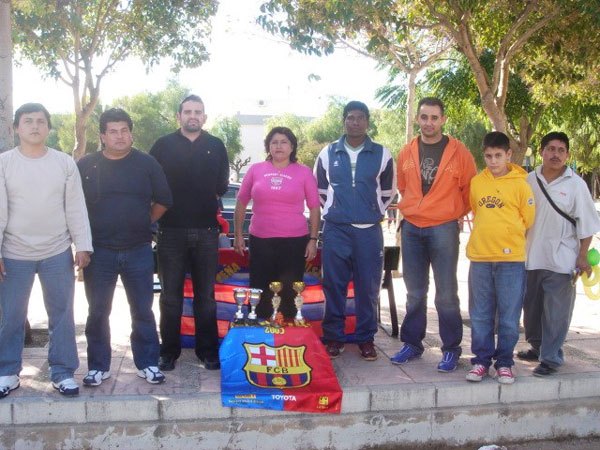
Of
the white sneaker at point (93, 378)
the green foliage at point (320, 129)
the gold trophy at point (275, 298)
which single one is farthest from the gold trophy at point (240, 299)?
the green foliage at point (320, 129)

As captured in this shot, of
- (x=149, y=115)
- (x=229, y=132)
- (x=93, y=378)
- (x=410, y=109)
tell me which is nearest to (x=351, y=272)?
(x=93, y=378)

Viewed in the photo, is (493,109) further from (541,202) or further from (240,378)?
(240,378)

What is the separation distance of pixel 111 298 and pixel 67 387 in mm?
628

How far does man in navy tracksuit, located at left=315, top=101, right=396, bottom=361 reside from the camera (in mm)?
4672

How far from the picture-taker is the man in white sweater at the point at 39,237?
3.79 meters

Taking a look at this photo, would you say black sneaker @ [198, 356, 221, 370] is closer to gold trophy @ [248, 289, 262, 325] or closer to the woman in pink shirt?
gold trophy @ [248, 289, 262, 325]

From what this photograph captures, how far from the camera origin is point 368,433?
4.07m

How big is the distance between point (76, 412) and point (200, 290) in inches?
46.8

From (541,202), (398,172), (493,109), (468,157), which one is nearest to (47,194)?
(398,172)

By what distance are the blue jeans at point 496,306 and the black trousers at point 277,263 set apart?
129 centimetres

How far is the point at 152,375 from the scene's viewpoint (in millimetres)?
4250

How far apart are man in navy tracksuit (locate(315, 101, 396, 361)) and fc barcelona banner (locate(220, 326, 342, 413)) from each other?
626 mm

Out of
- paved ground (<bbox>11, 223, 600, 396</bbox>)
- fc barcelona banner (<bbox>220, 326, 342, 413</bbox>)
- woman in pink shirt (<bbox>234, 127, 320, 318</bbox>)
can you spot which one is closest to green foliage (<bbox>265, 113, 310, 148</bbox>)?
paved ground (<bbox>11, 223, 600, 396</bbox>)

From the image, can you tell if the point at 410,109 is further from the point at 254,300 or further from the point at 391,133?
the point at 391,133
